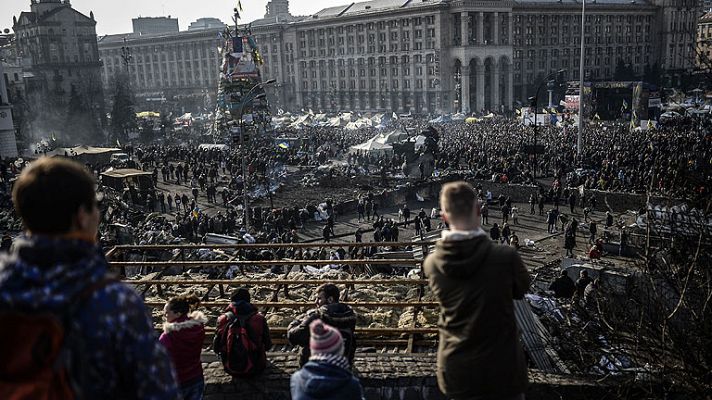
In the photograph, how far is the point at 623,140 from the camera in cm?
4034

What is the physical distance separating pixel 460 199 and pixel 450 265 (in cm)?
34

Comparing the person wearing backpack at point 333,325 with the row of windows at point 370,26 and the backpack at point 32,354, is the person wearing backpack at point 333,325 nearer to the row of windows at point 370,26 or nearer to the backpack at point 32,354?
the backpack at point 32,354

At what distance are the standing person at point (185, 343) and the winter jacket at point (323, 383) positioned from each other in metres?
1.35

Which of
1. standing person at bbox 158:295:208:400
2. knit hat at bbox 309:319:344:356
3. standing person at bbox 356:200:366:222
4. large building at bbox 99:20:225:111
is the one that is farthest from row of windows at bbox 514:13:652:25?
knit hat at bbox 309:319:344:356

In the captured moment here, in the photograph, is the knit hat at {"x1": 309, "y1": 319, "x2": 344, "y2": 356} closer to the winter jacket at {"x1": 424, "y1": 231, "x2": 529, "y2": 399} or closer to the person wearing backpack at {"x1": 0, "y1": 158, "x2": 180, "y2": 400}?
the winter jacket at {"x1": 424, "y1": 231, "x2": 529, "y2": 399}

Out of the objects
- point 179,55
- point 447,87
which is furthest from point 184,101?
point 447,87

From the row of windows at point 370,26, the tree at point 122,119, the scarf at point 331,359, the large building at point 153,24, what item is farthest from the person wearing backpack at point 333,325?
the large building at point 153,24

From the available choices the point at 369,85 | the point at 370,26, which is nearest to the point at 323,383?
the point at 369,85

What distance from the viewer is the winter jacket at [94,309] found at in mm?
2160

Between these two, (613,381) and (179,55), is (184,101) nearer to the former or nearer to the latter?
(179,55)

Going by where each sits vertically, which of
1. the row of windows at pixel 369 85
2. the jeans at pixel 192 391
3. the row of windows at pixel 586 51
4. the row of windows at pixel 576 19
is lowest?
the jeans at pixel 192 391

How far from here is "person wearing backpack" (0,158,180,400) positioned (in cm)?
210

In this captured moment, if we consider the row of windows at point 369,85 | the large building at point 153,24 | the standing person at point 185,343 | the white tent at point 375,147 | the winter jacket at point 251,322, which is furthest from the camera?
the large building at point 153,24

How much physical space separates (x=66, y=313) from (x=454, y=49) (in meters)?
91.7
